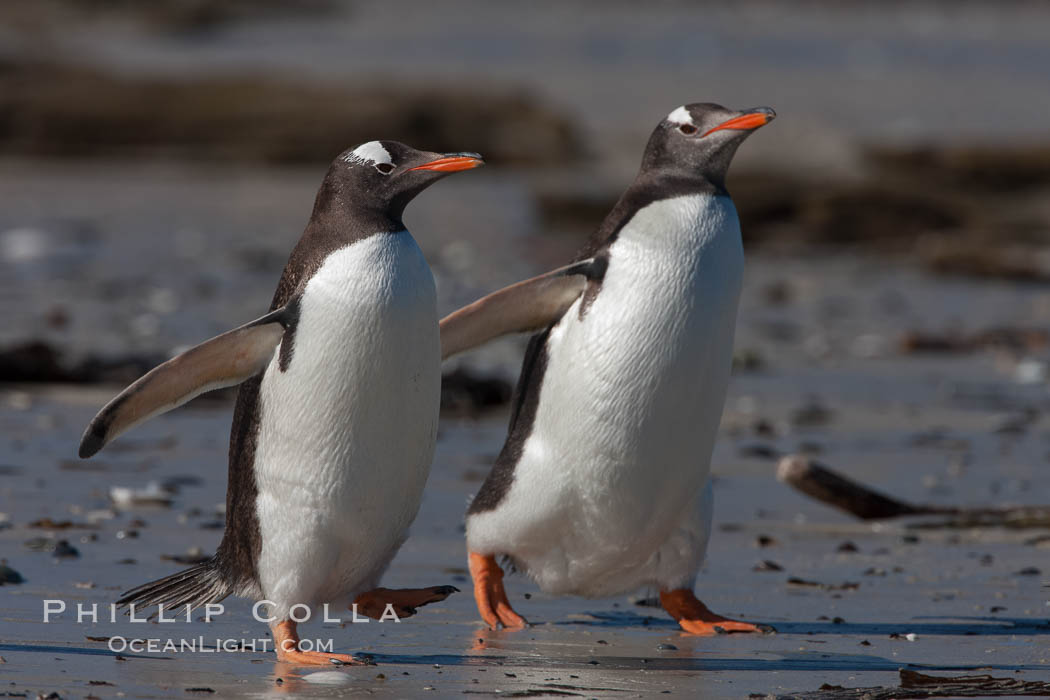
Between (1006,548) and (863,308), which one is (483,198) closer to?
(863,308)

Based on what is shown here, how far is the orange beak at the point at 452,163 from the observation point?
4211mm

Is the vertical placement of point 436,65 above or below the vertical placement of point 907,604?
above

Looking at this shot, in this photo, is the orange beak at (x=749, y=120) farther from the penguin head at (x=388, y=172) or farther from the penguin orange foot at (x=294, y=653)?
the penguin orange foot at (x=294, y=653)

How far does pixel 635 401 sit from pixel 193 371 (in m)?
1.15

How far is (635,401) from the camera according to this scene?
455 cm

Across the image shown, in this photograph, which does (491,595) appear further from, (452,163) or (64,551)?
(64,551)

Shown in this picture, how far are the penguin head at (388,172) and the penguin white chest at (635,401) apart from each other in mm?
624

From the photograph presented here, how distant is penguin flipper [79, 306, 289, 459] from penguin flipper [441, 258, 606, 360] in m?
0.67

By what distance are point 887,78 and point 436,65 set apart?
36.1 feet

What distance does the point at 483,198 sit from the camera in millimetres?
19531

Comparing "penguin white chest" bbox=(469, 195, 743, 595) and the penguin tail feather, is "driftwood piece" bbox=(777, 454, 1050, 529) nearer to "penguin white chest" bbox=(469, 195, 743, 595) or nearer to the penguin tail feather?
"penguin white chest" bbox=(469, 195, 743, 595)

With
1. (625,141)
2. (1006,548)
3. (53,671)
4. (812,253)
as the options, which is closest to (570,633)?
(53,671)

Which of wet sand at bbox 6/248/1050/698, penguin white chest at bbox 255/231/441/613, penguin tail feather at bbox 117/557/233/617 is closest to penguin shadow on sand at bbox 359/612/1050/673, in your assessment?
wet sand at bbox 6/248/1050/698

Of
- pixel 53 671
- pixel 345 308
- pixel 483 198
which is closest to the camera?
pixel 53 671
